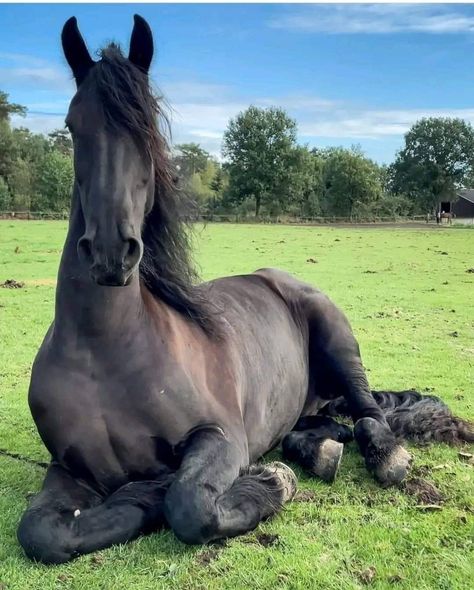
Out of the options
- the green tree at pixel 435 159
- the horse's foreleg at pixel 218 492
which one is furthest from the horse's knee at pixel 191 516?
the green tree at pixel 435 159

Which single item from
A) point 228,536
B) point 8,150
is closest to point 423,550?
point 228,536

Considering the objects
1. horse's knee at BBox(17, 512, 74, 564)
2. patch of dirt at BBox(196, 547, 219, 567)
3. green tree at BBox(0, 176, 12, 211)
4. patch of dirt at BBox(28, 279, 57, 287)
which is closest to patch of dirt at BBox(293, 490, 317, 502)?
patch of dirt at BBox(196, 547, 219, 567)

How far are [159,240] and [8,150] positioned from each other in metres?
59.6

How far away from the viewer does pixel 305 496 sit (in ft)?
12.4

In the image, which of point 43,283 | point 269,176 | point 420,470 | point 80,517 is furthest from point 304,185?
point 80,517

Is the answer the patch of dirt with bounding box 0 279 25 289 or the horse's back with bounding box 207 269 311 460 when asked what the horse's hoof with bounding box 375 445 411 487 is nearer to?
the horse's back with bounding box 207 269 311 460

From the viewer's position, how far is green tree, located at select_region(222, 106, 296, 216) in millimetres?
68613

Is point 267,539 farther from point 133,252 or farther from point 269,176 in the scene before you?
point 269,176

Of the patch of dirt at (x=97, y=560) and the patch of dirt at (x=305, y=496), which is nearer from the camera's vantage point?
the patch of dirt at (x=97, y=560)

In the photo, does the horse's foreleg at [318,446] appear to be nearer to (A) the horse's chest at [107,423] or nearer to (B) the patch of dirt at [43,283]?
(A) the horse's chest at [107,423]

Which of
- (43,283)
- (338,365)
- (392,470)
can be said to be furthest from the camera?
(43,283)

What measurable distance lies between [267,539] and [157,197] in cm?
181

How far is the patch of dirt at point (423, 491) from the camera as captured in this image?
3717 mm

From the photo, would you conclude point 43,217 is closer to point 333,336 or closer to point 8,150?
point 8,150
